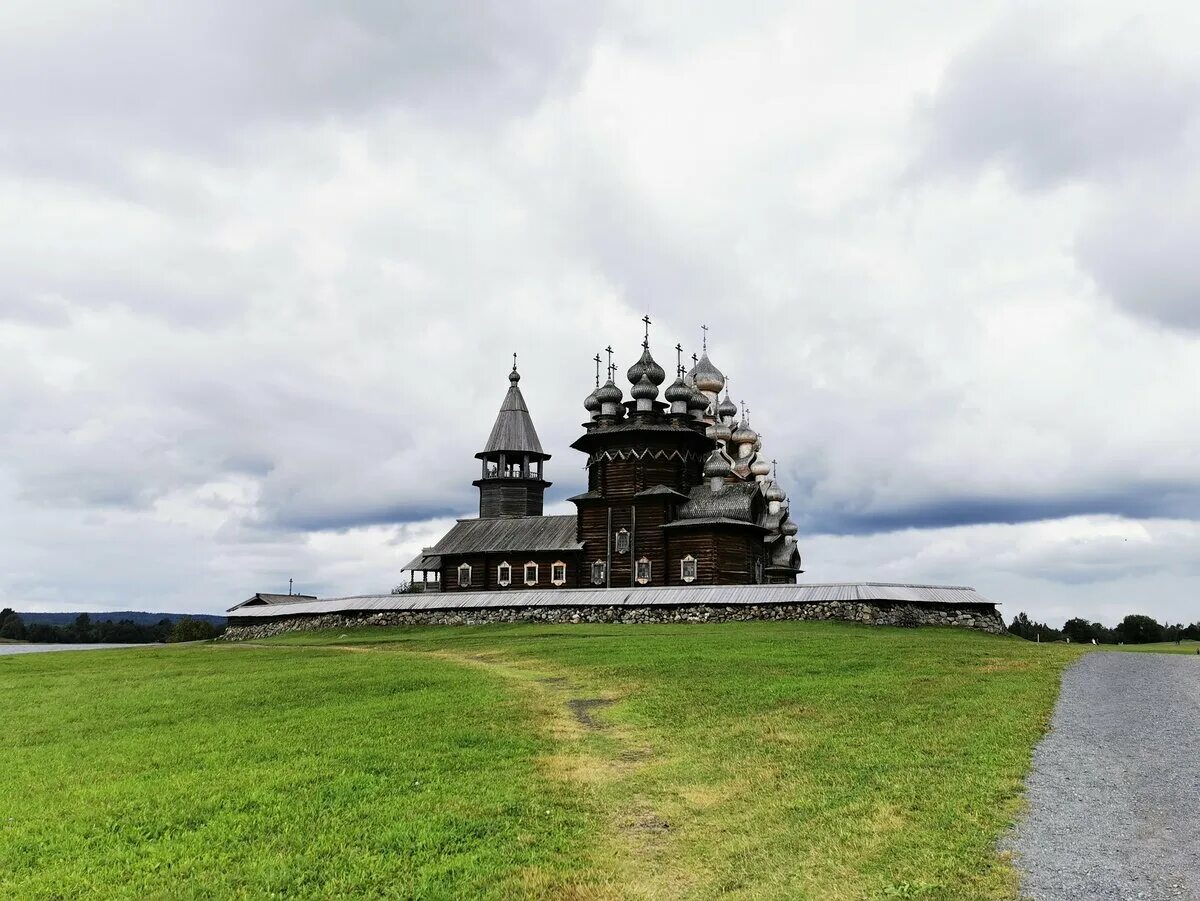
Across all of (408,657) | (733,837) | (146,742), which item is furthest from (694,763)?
(408,657)

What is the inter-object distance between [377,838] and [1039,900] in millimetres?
6500

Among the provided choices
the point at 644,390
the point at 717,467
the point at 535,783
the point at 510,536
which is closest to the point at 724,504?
the point at 717,467

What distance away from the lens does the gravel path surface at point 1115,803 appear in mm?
7809

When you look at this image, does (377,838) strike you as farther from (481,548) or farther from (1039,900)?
(481,548)

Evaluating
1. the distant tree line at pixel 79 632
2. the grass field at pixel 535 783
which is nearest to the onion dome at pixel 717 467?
the grass field at pixel 535 783

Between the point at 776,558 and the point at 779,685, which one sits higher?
the point at 776,558

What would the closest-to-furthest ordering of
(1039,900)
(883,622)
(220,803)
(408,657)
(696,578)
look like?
1. (1039,900)
2. (220,803)
3. (408,657)
4. (883,622)
5. (696,578)

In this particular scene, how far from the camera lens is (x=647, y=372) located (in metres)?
55.6

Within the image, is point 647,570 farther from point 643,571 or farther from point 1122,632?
point 1122,632

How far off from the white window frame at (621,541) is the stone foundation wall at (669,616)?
8547 mm

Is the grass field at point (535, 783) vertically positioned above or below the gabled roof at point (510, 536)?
below

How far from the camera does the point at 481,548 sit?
5681 cm

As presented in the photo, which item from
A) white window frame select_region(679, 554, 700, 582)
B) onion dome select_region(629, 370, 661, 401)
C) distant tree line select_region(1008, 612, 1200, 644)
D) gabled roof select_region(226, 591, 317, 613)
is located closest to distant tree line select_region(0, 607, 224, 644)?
gabled roof select_region(226, 591, 317, 613)

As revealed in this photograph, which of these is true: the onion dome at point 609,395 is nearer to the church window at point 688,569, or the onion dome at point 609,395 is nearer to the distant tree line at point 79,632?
the church window at point 688,569
